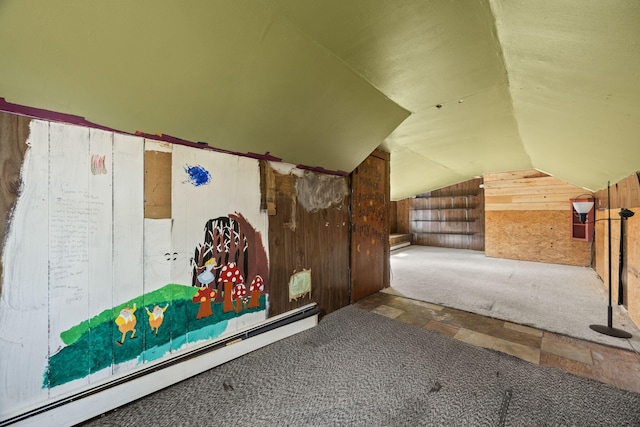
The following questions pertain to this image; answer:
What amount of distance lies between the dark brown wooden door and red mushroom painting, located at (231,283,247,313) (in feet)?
4.82

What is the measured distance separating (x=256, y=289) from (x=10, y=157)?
1533 millimetres

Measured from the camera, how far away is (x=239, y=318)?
6.23ft

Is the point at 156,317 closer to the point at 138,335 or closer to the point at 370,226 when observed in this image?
the point at 138,335

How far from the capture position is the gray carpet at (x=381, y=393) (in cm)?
129

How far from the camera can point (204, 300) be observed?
1.72 metres

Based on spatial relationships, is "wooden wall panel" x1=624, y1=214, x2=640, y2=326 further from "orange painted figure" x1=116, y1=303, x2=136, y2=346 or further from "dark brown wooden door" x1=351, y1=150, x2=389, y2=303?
"orange painted figure" x1=116, y1=303, x2=136, y2=346

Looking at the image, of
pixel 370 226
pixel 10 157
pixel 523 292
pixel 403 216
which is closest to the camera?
pixel 10 157

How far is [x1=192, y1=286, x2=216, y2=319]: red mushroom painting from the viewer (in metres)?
1.69

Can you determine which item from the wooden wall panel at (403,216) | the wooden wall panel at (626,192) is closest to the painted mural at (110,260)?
the wooden wall panel at (626,192)

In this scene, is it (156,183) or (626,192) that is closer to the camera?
(156,183)

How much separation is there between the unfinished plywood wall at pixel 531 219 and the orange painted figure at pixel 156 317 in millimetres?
7193

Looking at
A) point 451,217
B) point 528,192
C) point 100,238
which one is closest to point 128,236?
point 100,238

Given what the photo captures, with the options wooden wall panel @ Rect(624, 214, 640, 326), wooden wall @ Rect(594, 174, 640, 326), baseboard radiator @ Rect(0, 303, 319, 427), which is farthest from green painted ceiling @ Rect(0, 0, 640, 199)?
baseboard radiator @ Rect(0, 303, 319, 427)

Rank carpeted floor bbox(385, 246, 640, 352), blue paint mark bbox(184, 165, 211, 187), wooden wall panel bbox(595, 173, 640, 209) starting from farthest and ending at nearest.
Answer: carpeted floor bbox(385, 246, 640, 352), wooden wall panel bbox(595, 173, 640, 209), blue paint mark bbox(184, 165, 211, 187)
